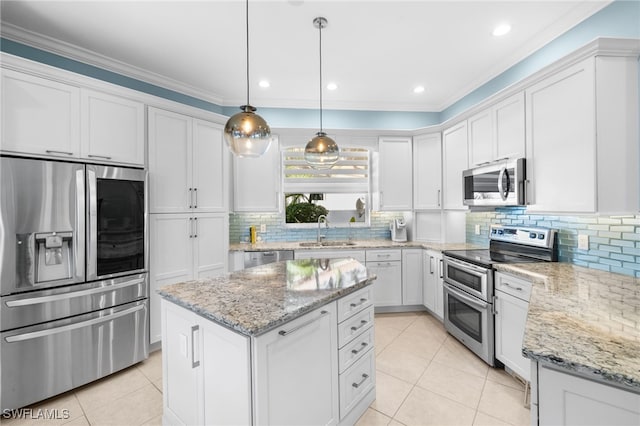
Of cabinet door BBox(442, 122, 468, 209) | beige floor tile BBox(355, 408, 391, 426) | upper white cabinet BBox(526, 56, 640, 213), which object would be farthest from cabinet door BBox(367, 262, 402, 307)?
upper white cabinet BBox(526, 56, 640, 213)

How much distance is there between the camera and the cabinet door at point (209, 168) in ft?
10.9

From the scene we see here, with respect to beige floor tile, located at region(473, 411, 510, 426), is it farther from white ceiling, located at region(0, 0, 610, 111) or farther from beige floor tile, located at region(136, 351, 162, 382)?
white ceiling, located at region(0, 0, 610, 111)

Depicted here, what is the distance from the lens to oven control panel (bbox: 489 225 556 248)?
8.39 ft

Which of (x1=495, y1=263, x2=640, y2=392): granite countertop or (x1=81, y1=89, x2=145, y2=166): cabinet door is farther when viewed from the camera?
(x1=81, y1=89, x2=145, y2=166): cabinet door

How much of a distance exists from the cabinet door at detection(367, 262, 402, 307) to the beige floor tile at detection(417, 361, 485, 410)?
4.26 feet

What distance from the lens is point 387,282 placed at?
3938 mm

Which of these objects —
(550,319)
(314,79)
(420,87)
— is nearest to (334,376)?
(550,319)

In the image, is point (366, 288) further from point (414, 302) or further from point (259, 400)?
point (414, 302)

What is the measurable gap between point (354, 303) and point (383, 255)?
2.09 meters

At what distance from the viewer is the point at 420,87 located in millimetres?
3814

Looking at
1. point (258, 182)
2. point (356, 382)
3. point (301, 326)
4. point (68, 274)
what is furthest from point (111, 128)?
point (356, 382)

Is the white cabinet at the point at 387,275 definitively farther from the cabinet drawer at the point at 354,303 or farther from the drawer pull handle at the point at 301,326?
the drawer pull handle at the point at 301,326

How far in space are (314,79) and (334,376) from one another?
10.4 feet

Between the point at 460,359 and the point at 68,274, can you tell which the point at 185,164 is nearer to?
the point at 68,274
